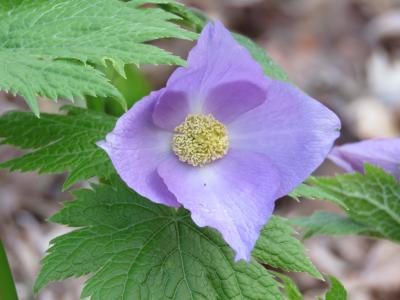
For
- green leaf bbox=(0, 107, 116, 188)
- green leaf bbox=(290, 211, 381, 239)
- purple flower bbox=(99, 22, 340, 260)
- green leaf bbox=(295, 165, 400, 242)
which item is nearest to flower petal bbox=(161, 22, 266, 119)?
purple flower bbox=(99, 22, 340, 260)

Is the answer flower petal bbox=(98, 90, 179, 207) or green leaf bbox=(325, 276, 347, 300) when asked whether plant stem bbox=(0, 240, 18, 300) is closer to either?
flower petal bbox=(98, 90, 179, 207)

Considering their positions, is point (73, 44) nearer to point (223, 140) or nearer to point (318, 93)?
point (223, 140)

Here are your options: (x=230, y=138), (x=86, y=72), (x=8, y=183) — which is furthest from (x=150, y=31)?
(x=8, y=183)

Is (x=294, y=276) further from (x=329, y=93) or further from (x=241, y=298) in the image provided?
(x=241, y=298)

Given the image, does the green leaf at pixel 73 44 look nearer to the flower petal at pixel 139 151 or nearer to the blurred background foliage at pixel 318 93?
the flower petal at pixel 139 151

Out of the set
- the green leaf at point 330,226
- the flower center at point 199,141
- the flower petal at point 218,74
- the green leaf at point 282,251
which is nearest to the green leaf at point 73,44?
the flower petal at point 218,74
